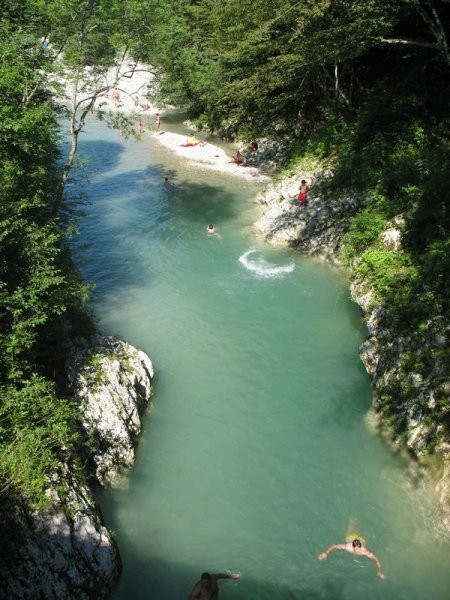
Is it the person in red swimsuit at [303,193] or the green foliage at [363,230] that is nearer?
the green foliage at [363,230]

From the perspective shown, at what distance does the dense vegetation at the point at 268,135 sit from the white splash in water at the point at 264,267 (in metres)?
2.88

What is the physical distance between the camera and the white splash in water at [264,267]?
20234 mm

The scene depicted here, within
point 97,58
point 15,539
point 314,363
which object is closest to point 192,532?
point 15,539

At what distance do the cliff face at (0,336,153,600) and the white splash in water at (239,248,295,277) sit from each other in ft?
30.0

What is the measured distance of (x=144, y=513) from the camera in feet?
36.2

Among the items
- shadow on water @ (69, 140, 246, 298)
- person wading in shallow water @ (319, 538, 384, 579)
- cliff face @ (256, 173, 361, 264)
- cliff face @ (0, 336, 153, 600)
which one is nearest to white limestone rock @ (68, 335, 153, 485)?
cliff face @ (0, 336, 153, 600)

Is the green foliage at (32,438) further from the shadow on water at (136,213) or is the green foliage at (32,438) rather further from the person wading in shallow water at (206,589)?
the shadow on water at (136,213)

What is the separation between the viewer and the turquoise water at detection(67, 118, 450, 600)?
32.8ft

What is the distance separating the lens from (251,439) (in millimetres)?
12906

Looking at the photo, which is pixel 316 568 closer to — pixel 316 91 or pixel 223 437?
pixel 223 437

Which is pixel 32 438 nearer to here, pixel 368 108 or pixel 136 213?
pixel 136 213

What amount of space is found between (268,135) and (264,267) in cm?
1608

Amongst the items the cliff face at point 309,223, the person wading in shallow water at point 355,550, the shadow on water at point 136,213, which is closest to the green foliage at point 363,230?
the cliff face at point 309,223

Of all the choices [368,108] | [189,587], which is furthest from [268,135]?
[189,587]
